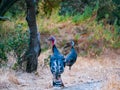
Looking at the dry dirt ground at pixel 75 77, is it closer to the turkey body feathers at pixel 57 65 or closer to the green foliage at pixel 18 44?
the turkey body feathers at pixel 57 65

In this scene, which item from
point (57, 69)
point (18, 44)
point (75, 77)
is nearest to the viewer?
point (57, 69)

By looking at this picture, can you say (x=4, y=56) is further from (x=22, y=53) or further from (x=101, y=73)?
(x=101, y=73)

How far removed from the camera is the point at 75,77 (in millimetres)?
11133

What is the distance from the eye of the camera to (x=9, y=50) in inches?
457

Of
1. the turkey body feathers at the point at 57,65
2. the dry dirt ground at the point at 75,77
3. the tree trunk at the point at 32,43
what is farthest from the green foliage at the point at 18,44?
the turkey body feathers at the point at 57,65

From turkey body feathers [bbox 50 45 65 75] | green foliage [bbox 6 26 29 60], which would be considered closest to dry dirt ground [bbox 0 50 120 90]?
turkey body feathers [bbox 50 45 65 75]

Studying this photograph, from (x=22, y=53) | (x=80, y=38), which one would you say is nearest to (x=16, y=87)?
(x=22, y=53)

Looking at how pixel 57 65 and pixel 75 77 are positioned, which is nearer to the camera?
pixel 57 65

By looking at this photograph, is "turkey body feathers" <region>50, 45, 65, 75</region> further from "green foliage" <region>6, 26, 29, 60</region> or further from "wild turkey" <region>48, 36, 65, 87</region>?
"green foliage" <region>6, 26, 29, 60</region>

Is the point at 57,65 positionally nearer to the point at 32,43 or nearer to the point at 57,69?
the point at 57,69

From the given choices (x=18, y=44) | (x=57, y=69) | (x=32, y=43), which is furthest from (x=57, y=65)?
(x=18, y=44)

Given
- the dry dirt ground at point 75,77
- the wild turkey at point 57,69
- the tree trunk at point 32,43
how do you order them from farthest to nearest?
the tree trunk at point 32,43 → the dry dirt ground at point 75,77 → the wild turkey at point 57,69

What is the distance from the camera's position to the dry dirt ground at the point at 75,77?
9578mm

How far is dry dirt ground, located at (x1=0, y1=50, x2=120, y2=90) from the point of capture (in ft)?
31.4
